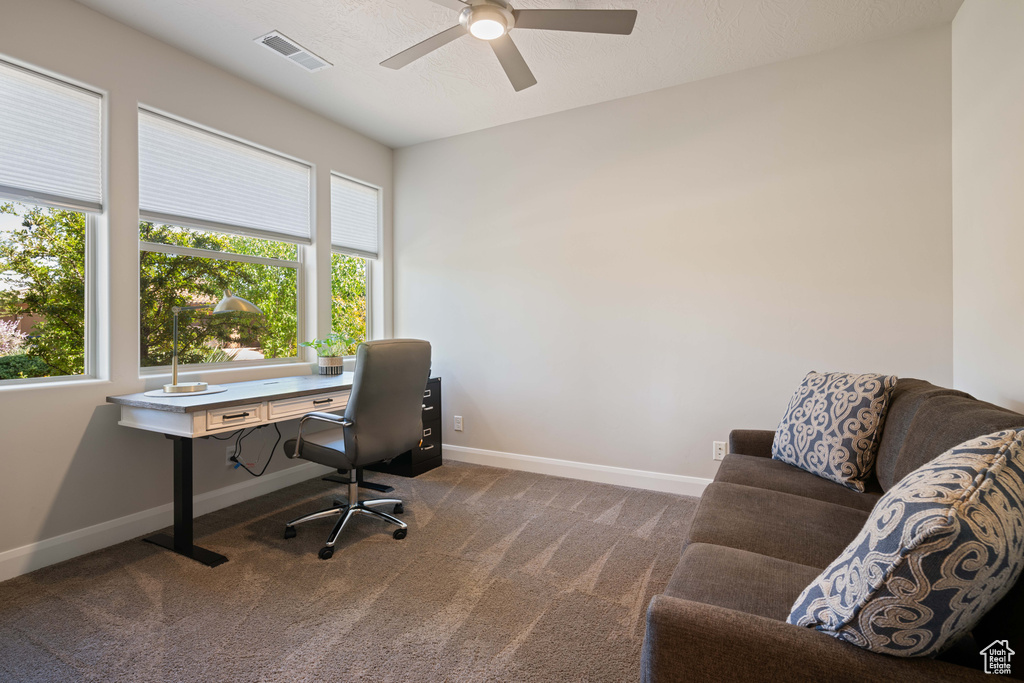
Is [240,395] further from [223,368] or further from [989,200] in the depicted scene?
[989,200]

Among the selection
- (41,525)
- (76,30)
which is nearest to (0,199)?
(76,30)

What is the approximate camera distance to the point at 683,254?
10.9 feet

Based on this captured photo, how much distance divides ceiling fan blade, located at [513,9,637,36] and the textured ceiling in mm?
456

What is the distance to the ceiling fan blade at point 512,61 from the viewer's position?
225 cm

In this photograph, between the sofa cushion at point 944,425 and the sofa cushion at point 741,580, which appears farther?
the sofa cushion at point 944,425

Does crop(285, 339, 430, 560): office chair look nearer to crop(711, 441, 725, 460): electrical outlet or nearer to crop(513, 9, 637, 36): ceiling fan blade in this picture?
crop(513, 9, 637, 36): ceiling fan blade

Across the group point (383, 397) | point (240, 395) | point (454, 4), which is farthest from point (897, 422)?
point (240, 395)

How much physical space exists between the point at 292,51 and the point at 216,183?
945 millimetres

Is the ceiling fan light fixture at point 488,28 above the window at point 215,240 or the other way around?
above

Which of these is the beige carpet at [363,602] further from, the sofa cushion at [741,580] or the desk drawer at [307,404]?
the desk drawer at [307,404]

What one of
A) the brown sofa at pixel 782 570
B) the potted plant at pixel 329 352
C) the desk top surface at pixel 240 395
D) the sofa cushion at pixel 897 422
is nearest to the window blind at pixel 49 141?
the desk top surface at pixel 240 395

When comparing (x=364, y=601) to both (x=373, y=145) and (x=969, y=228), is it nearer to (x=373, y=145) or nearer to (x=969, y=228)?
(x=969, y=228)

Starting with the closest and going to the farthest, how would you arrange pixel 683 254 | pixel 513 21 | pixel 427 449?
pixel 513 21, pixel 683 254, pixel 427 449

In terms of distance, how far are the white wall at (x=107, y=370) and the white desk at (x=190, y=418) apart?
186 mm
